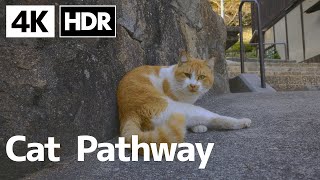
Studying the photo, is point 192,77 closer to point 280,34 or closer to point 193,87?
point 193,87

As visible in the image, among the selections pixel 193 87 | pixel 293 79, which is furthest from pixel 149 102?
pixel 293 79

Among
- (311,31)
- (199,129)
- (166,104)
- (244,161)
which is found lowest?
(244,161)

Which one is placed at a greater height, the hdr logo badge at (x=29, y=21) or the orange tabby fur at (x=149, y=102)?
the hdr logo badge at (x=29, y=21)

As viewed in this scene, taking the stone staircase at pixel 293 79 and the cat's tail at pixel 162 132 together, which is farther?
the stone staircase at pixel 293 79

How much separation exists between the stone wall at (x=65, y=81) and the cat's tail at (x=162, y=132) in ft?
0.89

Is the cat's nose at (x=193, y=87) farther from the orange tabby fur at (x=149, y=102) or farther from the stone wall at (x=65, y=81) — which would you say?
the stone wall at (x=65, y=81)

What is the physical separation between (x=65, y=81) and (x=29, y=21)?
0.43 meters

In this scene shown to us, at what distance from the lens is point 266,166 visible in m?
1.75

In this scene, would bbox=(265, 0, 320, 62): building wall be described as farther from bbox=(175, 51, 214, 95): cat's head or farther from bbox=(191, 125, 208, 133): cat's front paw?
bbox=(191, 125, 208, 133): cat's front paw

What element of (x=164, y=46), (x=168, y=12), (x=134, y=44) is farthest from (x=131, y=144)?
(x=168, y=12)

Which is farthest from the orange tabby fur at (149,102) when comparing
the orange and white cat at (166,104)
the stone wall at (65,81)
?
the stone wall at (65,81)

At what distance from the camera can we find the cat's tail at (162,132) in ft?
6.24

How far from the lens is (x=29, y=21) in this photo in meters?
2.15

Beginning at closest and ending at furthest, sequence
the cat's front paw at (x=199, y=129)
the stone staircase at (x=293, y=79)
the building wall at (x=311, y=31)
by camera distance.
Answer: the cat's front paw at (x=199, y=129) → the stone staircase at (x=293, y=79) → the building wall at (x=311, y=31)
